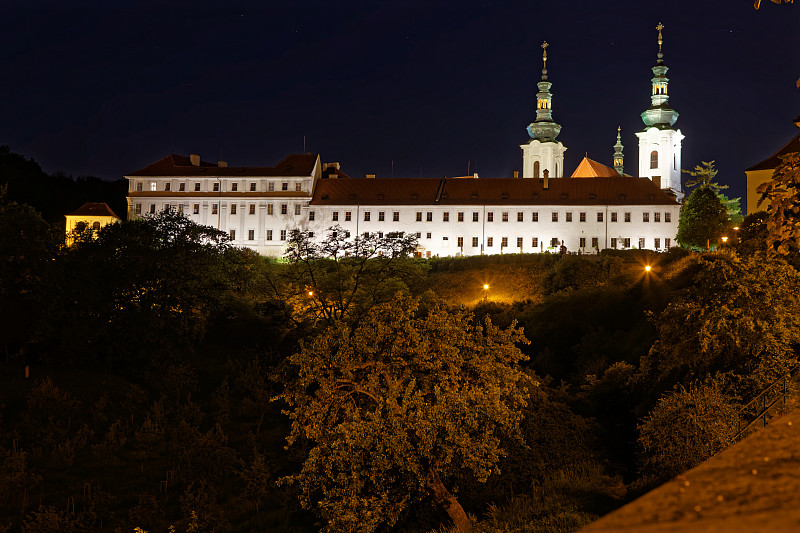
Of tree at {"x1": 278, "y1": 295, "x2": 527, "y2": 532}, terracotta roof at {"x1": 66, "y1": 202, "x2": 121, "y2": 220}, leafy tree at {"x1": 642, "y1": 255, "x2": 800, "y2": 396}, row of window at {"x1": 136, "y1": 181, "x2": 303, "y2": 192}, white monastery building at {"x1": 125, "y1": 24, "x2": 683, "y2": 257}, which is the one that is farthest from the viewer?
terracotta roof at {"x1": 66, "y1": 202, "x2": 121, "y2": 220}

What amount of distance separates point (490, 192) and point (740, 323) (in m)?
63.7

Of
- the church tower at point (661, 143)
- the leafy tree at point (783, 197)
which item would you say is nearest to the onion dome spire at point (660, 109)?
the church tower at point (661, 143)

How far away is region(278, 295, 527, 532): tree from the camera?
2002cm

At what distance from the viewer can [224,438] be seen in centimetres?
3509

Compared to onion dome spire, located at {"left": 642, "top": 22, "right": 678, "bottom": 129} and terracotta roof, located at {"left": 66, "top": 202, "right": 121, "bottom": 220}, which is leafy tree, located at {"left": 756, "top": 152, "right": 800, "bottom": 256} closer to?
terracotta roof, located at {"left": 66, "top": 202, "right": 121, "bottom": 220}

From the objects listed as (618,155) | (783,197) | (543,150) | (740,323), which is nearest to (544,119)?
(543,150)

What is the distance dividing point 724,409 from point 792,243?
1422cm

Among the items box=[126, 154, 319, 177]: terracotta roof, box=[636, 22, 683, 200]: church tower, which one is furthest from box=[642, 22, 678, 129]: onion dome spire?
box=[126, 154, 319, 177]: terracotta roof

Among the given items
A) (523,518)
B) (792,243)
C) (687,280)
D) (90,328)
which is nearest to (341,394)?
(523,518)

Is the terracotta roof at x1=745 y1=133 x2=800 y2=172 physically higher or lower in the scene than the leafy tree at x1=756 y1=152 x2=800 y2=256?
higher

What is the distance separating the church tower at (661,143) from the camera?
107125mm

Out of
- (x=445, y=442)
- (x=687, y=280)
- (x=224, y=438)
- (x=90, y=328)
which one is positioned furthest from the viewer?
(x=687, y=280)

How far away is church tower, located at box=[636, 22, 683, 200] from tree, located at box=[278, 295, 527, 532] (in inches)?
3525

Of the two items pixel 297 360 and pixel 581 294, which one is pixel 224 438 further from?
pixel 581 294
